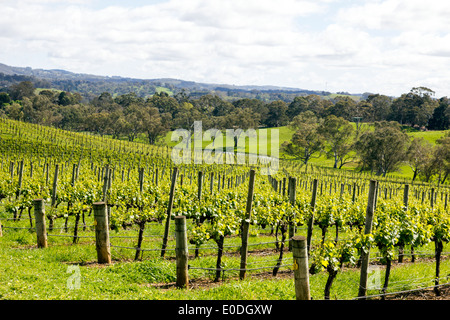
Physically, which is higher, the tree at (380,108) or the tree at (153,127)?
the tree at (380,108)

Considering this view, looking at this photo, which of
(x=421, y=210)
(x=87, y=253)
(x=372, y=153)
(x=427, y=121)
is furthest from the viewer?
(x=427, y=121)

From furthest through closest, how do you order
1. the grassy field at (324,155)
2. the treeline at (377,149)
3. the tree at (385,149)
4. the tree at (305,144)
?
1. the tree at (305,144)
2. the grassy field at (324,155)
3. the tree at (385,149)
4. the treeline at (377,149)

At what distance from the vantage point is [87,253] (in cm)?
1041

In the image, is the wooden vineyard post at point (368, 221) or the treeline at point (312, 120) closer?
the wooden vineyard post at point (368, 221)

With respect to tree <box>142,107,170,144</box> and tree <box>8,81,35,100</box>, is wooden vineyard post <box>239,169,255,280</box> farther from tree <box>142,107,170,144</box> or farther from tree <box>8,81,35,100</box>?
tree <box>8,81,35,100</box>

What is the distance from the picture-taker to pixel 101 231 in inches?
355

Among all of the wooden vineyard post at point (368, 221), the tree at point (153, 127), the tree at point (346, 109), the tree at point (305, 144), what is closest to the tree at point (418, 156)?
the tree at point (305, 144)

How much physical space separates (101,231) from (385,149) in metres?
65.0

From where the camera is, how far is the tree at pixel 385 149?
6477 centimetres

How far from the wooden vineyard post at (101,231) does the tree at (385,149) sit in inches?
2511

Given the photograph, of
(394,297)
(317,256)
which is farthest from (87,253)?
(394,297)

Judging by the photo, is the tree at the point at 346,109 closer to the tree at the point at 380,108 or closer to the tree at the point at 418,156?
the tree at the point at 380,108
